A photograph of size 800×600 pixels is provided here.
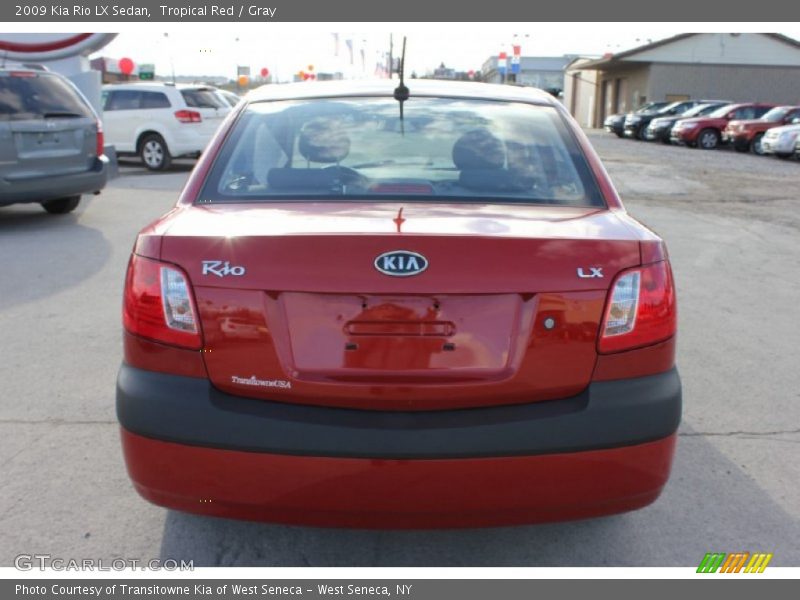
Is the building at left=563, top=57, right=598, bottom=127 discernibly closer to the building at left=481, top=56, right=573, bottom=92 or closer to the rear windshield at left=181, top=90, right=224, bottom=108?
the building at left=481, top=56, right=573, bottom=92

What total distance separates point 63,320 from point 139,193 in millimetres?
7899

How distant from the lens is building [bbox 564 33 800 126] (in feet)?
156

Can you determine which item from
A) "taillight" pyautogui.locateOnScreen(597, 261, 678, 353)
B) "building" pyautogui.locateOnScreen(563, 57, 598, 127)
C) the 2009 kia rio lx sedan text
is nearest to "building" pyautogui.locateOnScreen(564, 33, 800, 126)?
"building" pyautogui.locateOnScreen(563, 57, 598, 127)

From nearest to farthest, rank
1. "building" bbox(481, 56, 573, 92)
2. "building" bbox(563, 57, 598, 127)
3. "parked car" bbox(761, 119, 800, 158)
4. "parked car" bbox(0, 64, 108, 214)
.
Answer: "parked car" bbox(0, 64, 108, 214), "parked car" bbox(761, 119, 800, 158), "building" bbox(563, 57, 598, 127), "building" bbox(481, 56, 573, 92)

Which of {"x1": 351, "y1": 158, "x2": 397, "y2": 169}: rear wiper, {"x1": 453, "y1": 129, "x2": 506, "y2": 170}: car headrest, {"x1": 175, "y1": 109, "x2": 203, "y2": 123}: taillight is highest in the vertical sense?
{"x1": 453, "y1": 129, "x2": 506, "y2": 170}: car headrest

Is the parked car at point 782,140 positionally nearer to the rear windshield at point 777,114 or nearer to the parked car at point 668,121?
the rear windshield at point 777,114

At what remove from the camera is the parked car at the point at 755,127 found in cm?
2702

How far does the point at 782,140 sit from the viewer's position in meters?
24.2

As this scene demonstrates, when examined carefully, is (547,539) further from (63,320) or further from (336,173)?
Answer: (63,320)

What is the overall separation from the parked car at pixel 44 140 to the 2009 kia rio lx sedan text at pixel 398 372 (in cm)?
746

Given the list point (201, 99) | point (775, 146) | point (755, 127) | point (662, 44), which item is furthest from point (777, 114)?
point (662, 44)

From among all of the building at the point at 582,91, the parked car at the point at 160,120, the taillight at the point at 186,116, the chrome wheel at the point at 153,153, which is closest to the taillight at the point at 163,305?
the parked car at the point at 160,120

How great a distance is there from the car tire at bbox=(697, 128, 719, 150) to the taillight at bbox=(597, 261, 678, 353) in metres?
29.5

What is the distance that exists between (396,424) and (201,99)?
52.9 feet
